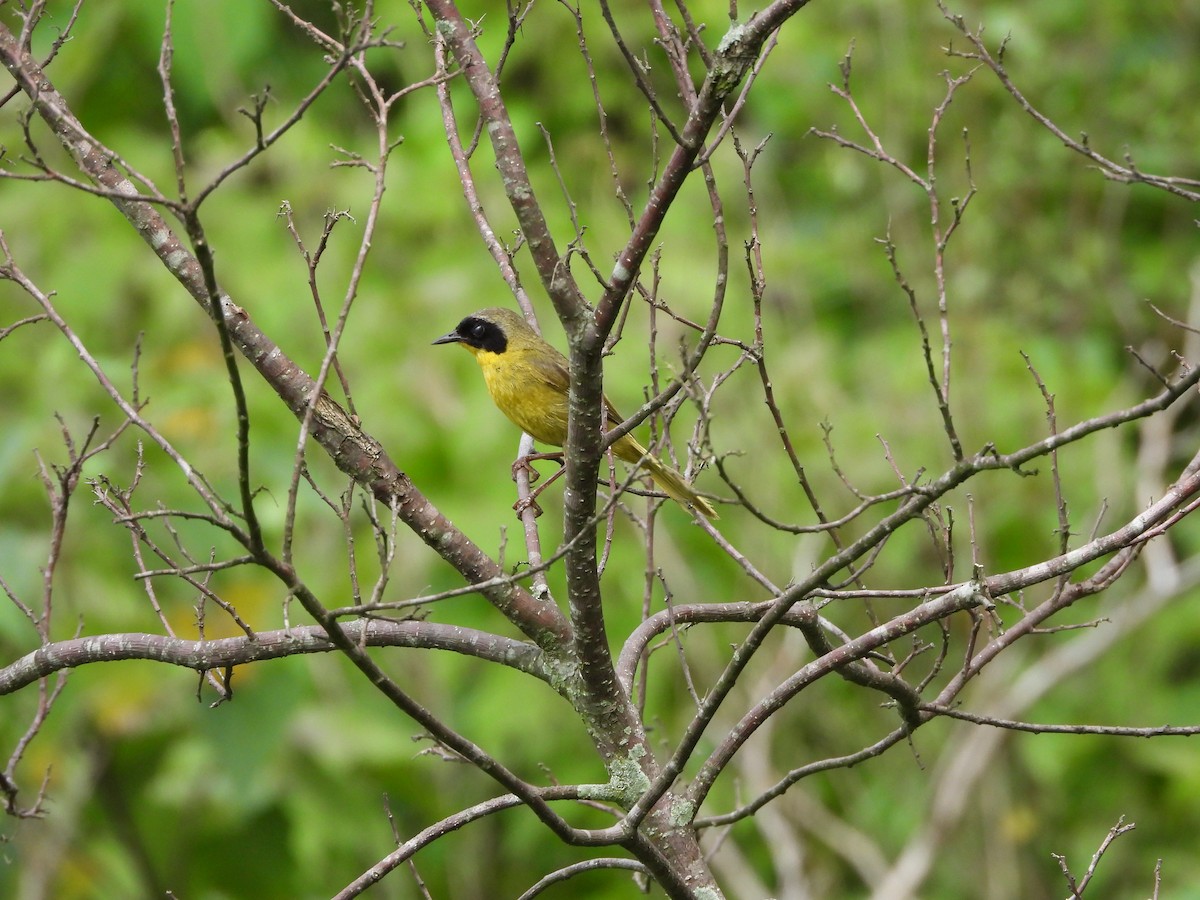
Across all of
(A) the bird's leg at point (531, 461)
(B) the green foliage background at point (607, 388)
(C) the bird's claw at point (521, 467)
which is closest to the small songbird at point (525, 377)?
(A) the bird's leg at point (531, 461)

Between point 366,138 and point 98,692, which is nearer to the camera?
point 98,692

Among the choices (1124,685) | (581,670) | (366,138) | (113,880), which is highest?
(366,138)

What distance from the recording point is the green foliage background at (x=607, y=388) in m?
5.40

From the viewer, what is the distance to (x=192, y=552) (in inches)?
177

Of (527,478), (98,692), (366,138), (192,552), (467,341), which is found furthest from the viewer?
(366,138)

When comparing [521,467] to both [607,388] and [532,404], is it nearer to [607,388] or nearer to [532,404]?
[532,404]

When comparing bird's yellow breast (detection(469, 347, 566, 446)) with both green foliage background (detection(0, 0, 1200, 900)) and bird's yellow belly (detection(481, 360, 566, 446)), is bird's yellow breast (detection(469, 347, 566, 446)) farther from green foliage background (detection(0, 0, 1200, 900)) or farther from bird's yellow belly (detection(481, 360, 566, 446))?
Result: green foliage background (detection(0, 0, 1200, 900))

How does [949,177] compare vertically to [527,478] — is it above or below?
above

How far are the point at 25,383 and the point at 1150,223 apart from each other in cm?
627

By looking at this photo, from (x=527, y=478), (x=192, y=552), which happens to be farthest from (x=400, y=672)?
(x=527, y=478)

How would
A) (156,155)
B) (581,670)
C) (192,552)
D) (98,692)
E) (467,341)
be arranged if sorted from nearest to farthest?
(581,670), (192,552), (98,692), (467,341), (156,155)

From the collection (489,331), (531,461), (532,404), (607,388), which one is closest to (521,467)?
(531,461)

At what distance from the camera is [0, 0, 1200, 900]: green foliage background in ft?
17.7

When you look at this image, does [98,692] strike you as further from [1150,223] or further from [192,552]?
[1150,223]
